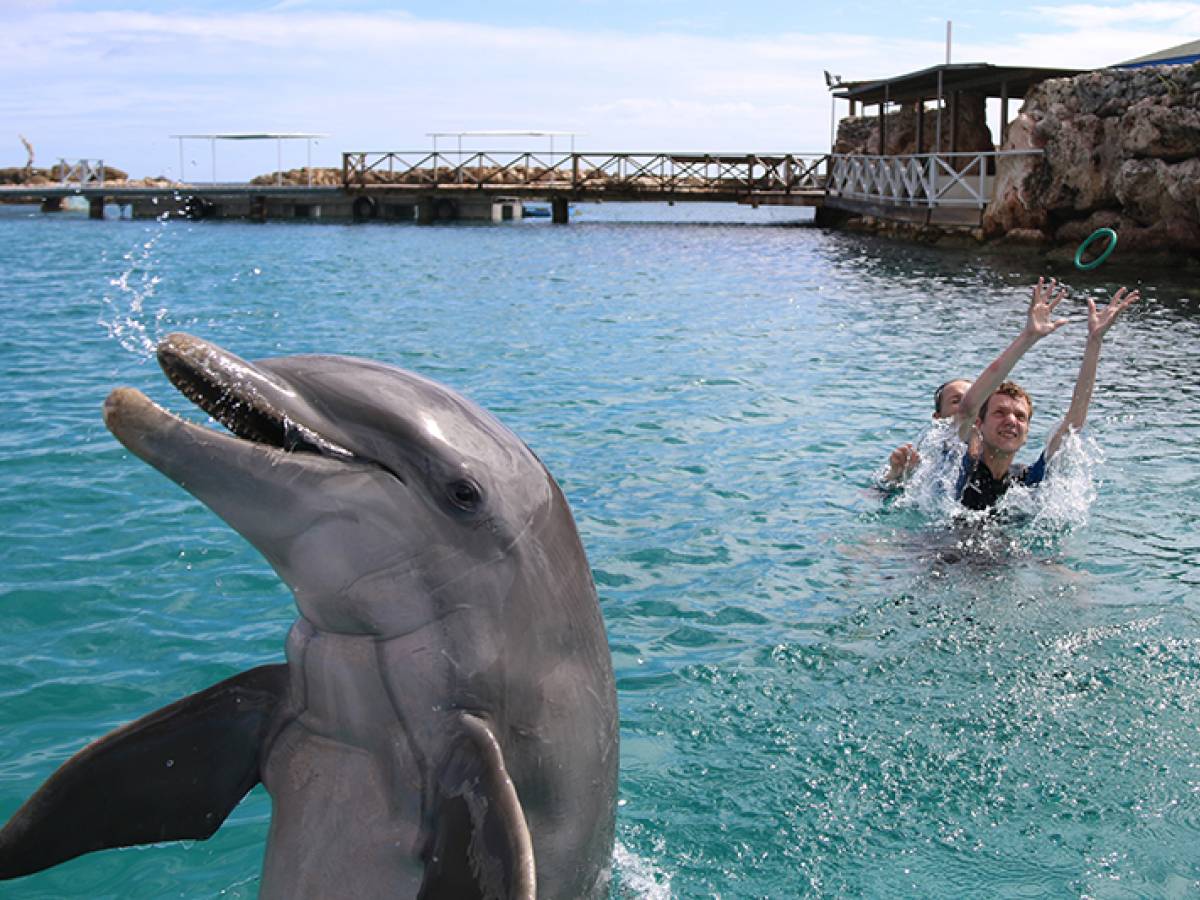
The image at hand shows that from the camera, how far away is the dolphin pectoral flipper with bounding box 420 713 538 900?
2.22m

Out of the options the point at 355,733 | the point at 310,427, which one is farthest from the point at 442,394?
the point at 355,733

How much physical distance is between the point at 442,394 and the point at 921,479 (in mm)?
5641

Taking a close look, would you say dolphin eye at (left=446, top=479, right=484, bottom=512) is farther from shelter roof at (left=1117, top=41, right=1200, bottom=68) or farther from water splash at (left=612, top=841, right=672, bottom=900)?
shelter roof at (left=1117, top=41, right=1200, bottom=68)

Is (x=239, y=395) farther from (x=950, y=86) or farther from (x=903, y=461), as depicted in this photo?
(x=950, y=86)

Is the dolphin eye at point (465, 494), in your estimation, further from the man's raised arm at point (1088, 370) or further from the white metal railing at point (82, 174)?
the white metal railing at point (82, 174)

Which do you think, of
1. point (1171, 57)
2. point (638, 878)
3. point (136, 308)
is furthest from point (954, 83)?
point (638, 878)

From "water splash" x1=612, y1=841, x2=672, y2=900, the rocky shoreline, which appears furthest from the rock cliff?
"water splash" x1=612, y1=841, x2=672, y2=900

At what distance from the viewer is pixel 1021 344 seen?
20.8 ft

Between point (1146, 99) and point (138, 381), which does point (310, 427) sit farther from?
point (1146, 99)

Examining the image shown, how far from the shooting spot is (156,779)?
2664mm

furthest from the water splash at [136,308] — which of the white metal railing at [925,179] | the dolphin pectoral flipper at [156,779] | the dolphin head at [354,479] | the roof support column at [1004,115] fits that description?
the roof support column at [1004,115]

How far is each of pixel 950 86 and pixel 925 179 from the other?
8.23 ft

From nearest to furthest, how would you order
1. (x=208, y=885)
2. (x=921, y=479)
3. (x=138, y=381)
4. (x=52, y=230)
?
(x=208, y=885), (x=921, y=479), (x=138, y=381), (x=52, y=230)

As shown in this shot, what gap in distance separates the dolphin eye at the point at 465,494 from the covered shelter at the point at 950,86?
96.3 ft
